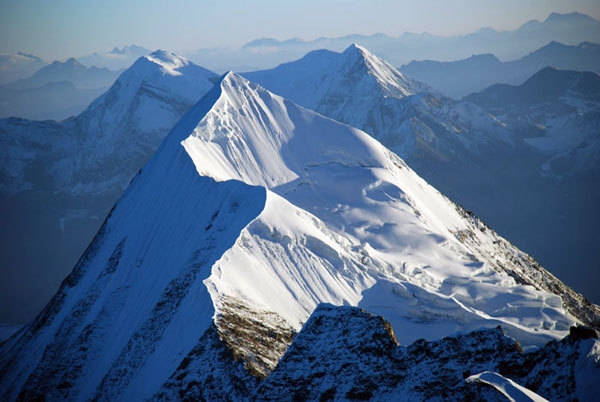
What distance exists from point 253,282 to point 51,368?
81.7 feet

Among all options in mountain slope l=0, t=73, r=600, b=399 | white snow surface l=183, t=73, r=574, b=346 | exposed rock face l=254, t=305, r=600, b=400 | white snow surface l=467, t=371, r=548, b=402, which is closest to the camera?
white snow surface l=467, t=371, r=548, b=402

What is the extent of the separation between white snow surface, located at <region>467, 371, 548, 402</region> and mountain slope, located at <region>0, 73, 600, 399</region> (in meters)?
17.2

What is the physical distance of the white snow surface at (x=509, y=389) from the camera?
86.1 ft

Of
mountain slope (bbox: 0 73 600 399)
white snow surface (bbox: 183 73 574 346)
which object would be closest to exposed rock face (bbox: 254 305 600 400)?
mountain slope (bbox: 0 73 600 399)

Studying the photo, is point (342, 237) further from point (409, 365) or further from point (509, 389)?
point (509, 389)

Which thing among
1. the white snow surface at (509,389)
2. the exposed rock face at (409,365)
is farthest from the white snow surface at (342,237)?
the white snow surface at (509,389)

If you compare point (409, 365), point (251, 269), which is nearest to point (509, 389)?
point (409, 365)

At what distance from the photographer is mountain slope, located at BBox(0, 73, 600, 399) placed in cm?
5153

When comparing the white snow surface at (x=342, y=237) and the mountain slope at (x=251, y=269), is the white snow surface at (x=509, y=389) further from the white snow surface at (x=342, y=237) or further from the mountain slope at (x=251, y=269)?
the white snow surface at (x=342, y=237)

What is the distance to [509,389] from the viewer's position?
26984 millimetres

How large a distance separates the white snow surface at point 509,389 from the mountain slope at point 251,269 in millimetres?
17174

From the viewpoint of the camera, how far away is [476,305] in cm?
7319

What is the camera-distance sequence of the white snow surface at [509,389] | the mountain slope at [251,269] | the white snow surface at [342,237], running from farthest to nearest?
the white snow surface at [342,237] < the mountain slope at [251,269] < the white snow surface at [509,389]

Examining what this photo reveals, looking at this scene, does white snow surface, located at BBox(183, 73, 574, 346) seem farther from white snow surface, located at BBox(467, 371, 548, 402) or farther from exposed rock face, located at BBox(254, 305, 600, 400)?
white snow surface, located at BBox(467, 371, 548, 402)
